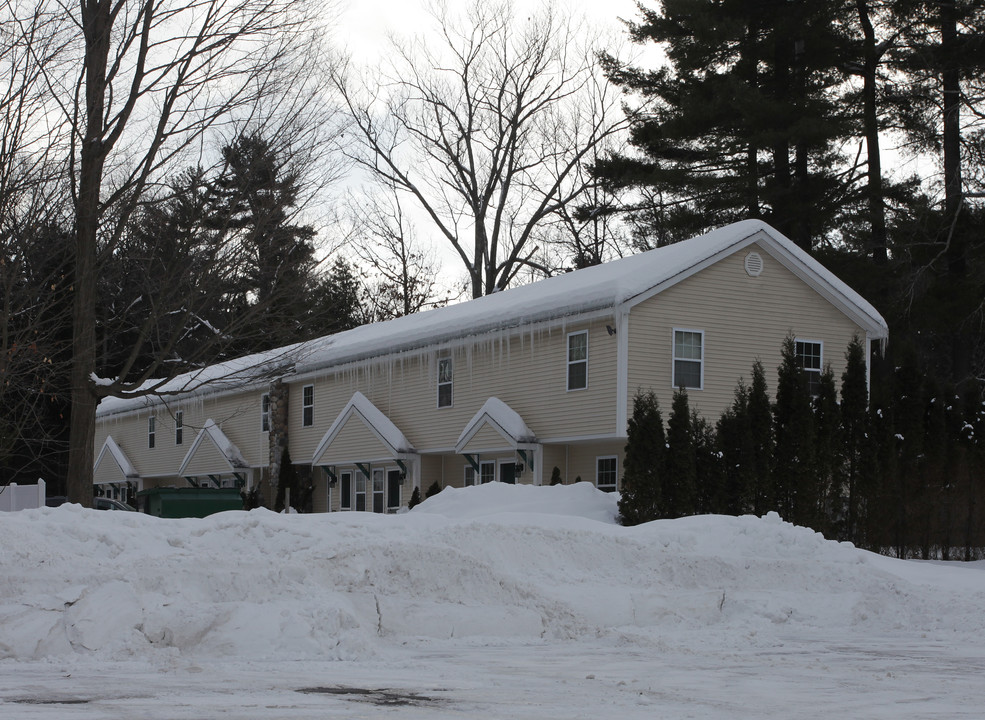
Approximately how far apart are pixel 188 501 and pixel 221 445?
28.2ft

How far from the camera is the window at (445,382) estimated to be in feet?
90.0

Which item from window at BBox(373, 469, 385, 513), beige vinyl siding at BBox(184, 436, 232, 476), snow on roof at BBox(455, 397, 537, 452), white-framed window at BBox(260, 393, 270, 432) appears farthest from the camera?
beige vinyl siding at BBox(184, 436, 232, 476)

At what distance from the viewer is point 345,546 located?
11.6m

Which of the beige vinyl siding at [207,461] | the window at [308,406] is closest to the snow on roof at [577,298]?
the window at [308,406]

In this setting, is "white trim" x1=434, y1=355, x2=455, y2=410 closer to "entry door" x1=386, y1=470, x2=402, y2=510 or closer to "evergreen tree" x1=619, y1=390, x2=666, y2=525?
"entry door" x1=386, y1=470, x2=402, y2=510

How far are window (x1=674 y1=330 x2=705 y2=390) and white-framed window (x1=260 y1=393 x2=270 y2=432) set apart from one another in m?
15.5

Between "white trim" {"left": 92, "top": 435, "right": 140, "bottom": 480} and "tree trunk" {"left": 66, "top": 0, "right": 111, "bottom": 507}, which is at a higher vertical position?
"tree trunk" {"left": 66, "top": 0, "right": 111, "bottom": 507}

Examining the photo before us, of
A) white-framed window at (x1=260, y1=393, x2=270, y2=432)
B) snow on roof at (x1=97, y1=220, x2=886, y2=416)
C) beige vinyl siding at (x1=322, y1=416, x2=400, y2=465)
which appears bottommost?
beige vinyl siding at (x1=322, y1=416, x2=400, y2=465)

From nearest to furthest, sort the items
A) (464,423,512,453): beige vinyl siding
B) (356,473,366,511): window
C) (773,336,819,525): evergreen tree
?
(773,336,819,525): evergreen tree < (464,423,512,453): beige vinyl siding < (356,473,366,511): window

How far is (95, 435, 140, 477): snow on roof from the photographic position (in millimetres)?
42938

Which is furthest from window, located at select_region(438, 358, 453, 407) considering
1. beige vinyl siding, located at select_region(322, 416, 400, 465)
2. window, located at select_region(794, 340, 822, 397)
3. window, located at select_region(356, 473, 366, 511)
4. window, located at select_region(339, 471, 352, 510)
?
window, located at select_region(794, 340, 822, 397)

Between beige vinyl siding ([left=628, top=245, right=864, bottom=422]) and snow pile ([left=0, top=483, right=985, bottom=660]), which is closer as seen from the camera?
snow pile ([left=0, top=483, right=985, bottom=660])

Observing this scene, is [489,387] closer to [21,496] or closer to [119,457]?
[21,496]

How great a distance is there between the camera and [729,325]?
79.7ft
